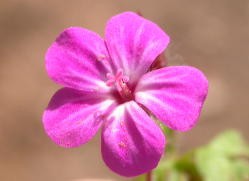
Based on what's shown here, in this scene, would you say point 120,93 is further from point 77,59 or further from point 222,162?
point 222,162

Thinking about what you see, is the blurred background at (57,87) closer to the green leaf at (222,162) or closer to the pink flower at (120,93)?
the green leaf at (222,162)

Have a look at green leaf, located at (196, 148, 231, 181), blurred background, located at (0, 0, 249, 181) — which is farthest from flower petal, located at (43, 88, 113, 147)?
blurred background, located at (0, 0, 249, 181)

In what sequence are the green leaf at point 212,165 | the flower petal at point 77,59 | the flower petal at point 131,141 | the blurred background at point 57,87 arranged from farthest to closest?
1. the blurred background at point 57,87
2. the green leaf at point 212,165
3. the flower petal at point 77,59
4. the flower petal at point 131,141

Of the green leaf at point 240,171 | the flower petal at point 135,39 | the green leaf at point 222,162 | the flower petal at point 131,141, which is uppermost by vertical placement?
the flower petal at point 135,39

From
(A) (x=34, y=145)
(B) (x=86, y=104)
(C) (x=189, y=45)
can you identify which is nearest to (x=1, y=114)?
(A) (x=34, y=145)

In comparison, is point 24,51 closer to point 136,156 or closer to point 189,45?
point 189,45

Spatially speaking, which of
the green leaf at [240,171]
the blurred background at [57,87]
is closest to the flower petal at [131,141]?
the green leaf at [240,171]

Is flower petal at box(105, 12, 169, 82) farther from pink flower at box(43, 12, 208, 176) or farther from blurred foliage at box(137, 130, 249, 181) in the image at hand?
blurred foliage at box(137, 130, 249, 181)
